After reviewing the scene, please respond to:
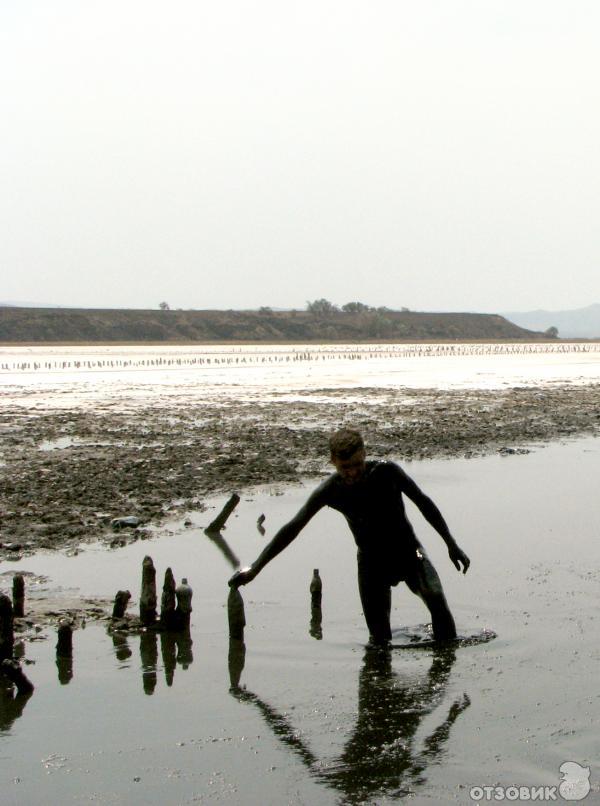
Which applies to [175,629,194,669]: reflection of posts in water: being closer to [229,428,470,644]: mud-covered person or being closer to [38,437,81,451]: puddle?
[229,428,470,644]: mud-covered person

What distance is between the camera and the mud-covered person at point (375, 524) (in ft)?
23.8

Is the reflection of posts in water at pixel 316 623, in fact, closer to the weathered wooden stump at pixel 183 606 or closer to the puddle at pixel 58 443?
the weathered wooden stump at pixel 183 606

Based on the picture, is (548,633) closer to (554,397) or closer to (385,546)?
(385,546)

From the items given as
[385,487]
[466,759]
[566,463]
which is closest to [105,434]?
[566,463]

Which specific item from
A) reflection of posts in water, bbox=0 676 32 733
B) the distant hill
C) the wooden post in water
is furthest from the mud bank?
the distant hill

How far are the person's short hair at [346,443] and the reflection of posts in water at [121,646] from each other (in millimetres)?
2197

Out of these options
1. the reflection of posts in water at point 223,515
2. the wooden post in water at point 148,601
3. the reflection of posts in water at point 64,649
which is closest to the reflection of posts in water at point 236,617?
the wooden post in water at point 148,601

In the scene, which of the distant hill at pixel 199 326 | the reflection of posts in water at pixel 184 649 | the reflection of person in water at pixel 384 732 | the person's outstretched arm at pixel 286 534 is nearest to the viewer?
the reflection of person in water at pixel 384 732

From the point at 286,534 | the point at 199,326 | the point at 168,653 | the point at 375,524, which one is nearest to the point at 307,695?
the point at 286,534

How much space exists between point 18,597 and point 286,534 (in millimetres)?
2527

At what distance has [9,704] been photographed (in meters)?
Answer: 7.01

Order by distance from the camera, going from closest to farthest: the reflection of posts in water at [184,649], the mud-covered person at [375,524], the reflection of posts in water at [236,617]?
the mud-covered person at [375,524] < the reflection of posts in water at [184,649] < the reflection of posts in water at [236,617]

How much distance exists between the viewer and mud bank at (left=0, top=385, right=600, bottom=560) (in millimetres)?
13547

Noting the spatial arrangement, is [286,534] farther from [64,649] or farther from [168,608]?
[64,649]
